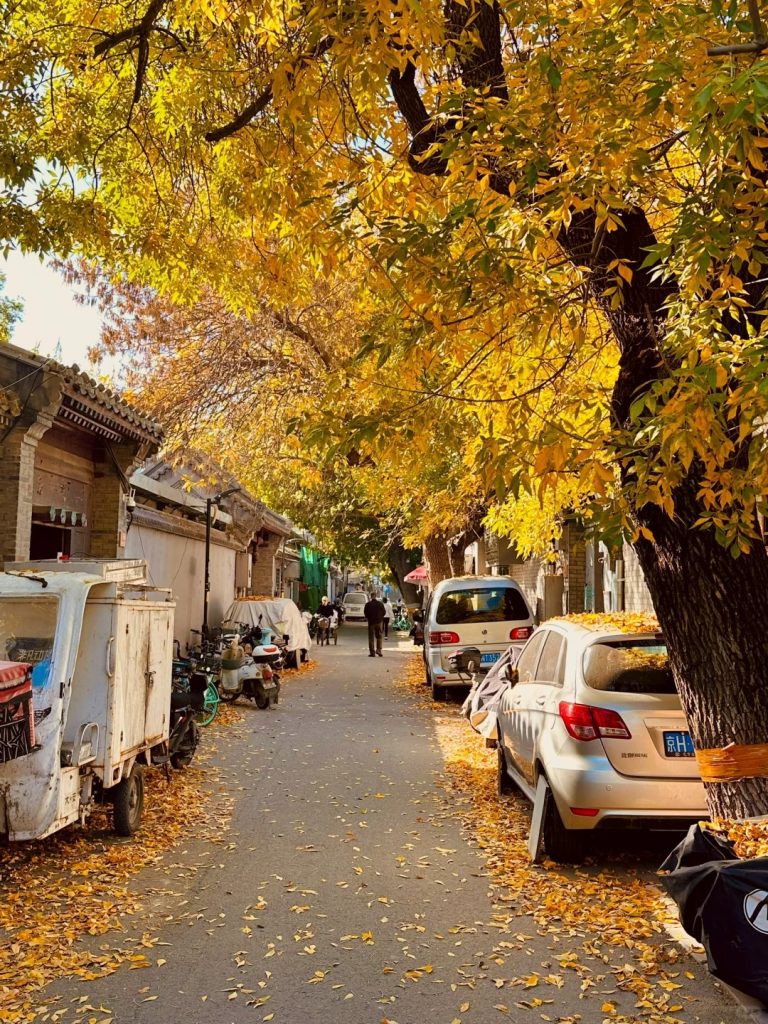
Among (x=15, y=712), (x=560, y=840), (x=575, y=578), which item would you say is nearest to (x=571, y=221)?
(x=560, y=840)

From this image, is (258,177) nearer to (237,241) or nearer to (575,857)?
(237,241)

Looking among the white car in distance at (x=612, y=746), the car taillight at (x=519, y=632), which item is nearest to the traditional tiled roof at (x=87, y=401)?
the car taillight at (x=519, y=632)

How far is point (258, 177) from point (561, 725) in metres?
5.62

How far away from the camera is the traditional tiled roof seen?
1080cm

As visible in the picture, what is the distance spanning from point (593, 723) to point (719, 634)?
52.4 inches

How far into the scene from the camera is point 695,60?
15.5 ft

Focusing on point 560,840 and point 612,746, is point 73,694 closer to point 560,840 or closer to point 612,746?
point 560,840

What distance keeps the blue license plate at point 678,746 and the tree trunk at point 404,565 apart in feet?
120

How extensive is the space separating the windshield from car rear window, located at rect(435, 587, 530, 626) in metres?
10.3

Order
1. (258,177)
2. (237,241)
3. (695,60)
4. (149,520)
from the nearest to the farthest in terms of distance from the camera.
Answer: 1. (695,60)
2. (258,177)
3. (237,241)
4. (149,520)

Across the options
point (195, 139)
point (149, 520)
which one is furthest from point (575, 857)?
point (149, 520)

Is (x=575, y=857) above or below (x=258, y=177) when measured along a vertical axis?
below

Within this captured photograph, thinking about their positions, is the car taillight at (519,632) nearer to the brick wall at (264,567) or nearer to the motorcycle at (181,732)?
the motorcycle at (181,732)

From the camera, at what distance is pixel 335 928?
17.5ft
